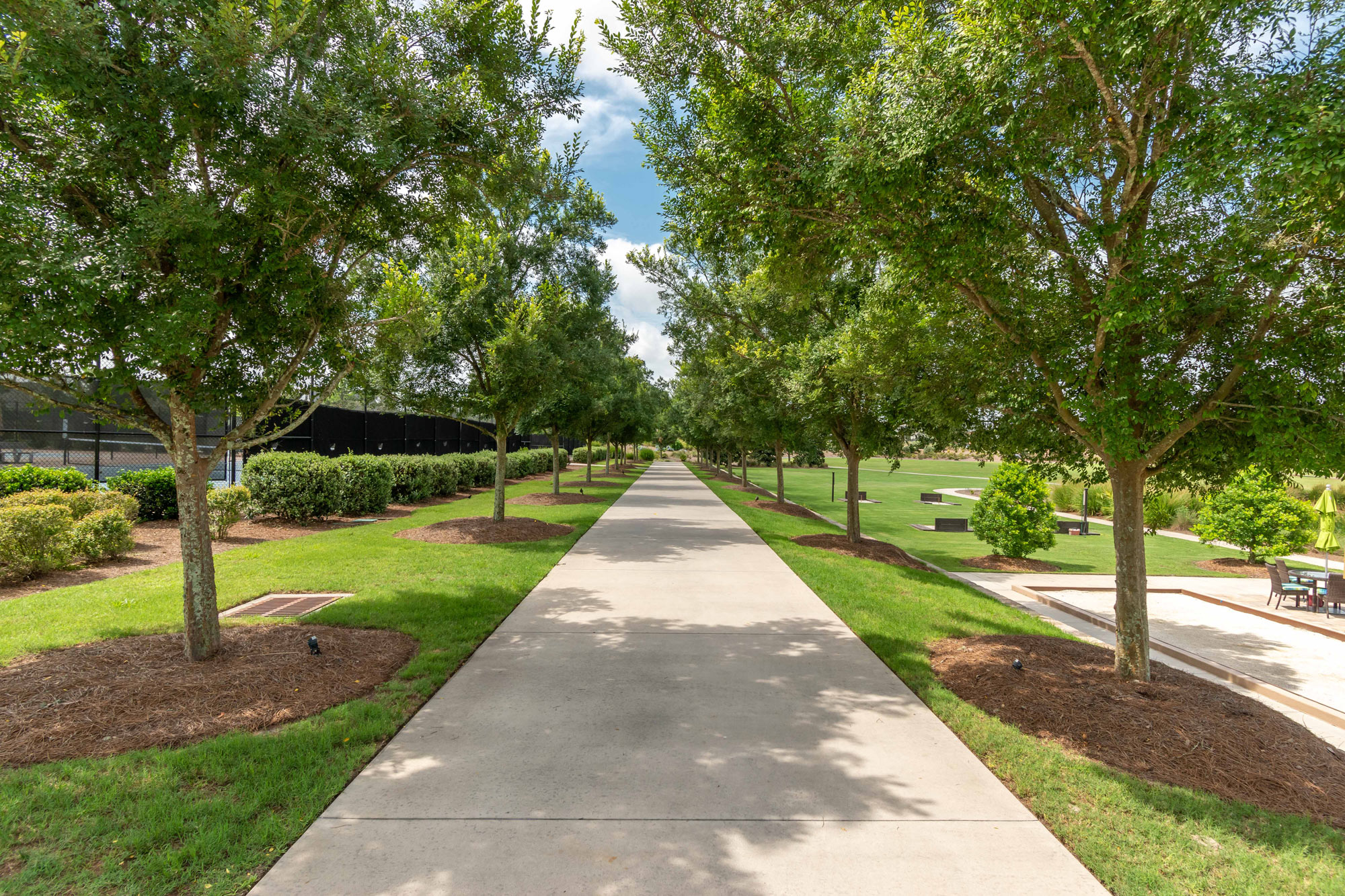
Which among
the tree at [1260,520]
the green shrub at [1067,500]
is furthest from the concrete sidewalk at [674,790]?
the green shrub at [1067,500]

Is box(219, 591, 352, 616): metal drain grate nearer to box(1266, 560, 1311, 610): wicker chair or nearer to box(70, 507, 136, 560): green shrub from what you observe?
box(70, 507, 136, 560): green shrub

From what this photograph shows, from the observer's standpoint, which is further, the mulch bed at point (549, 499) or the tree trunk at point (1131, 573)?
the mulch bed at point (549, 499)

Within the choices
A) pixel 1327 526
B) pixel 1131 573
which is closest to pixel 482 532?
pixel 1131 573

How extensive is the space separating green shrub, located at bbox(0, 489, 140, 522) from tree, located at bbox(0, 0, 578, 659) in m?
4.54

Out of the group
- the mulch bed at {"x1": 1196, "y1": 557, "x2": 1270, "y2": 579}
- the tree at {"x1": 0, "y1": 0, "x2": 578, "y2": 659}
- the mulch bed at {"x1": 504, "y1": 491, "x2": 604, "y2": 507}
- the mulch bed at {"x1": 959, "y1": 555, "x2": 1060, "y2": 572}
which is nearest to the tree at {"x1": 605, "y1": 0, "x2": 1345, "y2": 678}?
the tree at {"x1": 0, "y1": 0, "x2": 578, "y2": 659}

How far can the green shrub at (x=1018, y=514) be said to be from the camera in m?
13.2

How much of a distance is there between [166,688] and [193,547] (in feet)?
3.72

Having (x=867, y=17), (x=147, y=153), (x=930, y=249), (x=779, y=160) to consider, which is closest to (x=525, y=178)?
(x=779, y=160)

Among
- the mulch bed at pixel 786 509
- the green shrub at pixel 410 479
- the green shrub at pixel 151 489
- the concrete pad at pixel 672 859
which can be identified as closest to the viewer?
the concrete pad at pixel 672 859

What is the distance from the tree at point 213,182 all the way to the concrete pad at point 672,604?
353 centimetres

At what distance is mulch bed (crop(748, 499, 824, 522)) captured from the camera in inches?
822

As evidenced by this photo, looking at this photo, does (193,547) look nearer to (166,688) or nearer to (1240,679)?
(166,688)

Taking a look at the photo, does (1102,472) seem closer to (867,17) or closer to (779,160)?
(779,160)

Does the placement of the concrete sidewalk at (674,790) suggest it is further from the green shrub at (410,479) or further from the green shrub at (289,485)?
the green shrub at (410,479)
